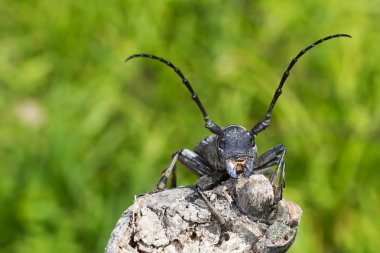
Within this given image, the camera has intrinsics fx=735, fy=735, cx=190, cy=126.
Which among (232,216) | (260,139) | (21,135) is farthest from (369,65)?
(232,216)

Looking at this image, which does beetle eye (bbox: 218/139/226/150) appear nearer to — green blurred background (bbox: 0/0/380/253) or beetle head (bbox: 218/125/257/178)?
beetle head (bbox: 218/125/257/178)

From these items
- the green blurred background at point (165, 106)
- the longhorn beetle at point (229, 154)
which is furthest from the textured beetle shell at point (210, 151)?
the green blurred background at point (165, 106)

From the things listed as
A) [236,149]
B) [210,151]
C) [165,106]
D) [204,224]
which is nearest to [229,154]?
[236,149]

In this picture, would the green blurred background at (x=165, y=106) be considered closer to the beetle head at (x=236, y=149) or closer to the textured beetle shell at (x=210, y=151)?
the textured beetle shell at (x=210, y=151)

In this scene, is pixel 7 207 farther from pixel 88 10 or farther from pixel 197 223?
pixel 197 223

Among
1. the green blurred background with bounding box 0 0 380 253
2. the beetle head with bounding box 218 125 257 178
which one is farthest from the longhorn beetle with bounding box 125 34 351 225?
the green blurred background with bounding box 0 0 380 253

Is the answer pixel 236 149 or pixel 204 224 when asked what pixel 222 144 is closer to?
pixel 236 149

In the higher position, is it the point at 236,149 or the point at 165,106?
the point at 165,106

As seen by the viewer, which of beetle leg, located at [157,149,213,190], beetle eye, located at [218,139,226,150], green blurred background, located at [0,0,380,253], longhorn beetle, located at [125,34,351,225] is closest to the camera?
longhorn beetle, located at [125,34,351,225]
